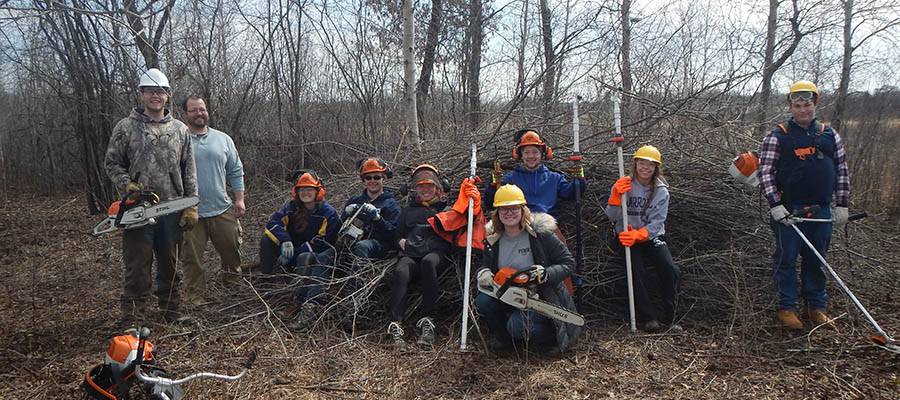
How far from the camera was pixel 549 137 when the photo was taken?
5773mm

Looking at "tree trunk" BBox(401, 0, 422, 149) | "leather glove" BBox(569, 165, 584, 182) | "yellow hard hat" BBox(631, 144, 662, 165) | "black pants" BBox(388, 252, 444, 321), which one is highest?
"tree trunk" BBox(401, 0, 422, 149)

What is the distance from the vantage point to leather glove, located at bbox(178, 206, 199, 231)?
4203mm

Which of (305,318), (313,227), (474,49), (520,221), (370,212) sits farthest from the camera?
(474,49)

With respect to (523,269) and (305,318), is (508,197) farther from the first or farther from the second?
(305,318)

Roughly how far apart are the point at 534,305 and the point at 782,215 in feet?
6.96

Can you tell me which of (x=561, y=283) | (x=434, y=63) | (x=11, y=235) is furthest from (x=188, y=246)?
(x=434, y=63)

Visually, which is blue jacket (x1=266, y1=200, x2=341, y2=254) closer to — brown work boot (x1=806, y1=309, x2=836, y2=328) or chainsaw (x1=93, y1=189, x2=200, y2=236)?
chainsaw (x1=93, y1=189, x2=200, y2=236)

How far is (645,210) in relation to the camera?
13.9ft

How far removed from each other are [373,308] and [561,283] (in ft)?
5.70

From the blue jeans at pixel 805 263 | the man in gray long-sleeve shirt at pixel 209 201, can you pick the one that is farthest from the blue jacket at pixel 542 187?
the man in gray long-sleeve shirt at pixel 209 201

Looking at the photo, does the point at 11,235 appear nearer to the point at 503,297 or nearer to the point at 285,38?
the point at 285,38

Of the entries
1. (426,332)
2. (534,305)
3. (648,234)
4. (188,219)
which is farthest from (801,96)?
(188,219)

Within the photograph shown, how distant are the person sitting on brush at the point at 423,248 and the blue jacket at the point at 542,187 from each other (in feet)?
1.49

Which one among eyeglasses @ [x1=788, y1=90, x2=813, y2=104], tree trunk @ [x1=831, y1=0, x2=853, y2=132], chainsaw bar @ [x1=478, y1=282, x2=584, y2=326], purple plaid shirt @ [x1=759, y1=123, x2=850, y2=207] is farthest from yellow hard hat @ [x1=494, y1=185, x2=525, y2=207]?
tree trunk @ [x1=831, y1=0, x2=853, y2=132]
